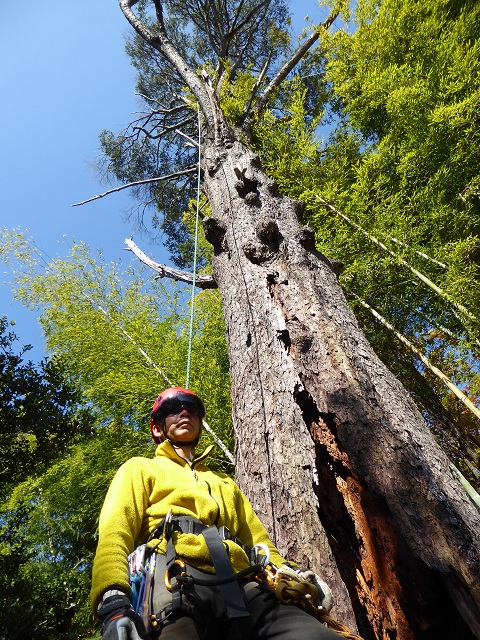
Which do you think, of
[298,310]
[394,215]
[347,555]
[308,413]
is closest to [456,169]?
[394,215]

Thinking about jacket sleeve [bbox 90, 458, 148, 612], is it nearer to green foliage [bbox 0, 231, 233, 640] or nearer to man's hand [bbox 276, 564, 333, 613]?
man's hand [bbox 276, 564, 333, 613]

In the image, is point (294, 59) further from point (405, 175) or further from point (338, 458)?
point (338, 458)

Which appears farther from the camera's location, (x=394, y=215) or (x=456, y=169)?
(x=456, y=169)

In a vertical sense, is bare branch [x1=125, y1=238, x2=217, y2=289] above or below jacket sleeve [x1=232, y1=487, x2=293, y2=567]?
above

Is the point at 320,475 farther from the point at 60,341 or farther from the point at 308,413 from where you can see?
the point at 60,341

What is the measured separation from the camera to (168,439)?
188 cm

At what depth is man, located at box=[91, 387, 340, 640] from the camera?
118cm

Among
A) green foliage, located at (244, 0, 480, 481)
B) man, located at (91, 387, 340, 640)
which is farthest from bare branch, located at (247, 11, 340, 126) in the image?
man, located at (91, 387, 340, 640)

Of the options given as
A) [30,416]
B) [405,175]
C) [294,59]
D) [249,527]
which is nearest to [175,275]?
[30,416]

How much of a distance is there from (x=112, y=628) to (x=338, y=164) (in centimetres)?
516

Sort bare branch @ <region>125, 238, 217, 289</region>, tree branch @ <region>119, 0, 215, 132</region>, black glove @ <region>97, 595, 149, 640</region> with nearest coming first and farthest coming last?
black glove @ <region>97, 595, 149, 640</region> < bare branch @ <region>125, 238, 217, 289</region> < tree branch @ <region>119, 0, 215, 132</region>

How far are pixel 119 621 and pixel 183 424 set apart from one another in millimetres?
856

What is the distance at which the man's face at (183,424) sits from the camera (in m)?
1.86

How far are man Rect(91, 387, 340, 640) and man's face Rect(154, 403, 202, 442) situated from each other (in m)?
0.13
